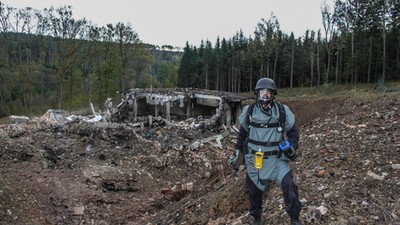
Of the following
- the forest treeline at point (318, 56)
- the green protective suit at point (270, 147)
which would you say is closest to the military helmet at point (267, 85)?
the green protective suit at point (270, 147)

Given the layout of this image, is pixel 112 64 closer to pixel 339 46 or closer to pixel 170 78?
pixel 339 46

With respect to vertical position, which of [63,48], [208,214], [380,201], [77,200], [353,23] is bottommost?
[77,200]

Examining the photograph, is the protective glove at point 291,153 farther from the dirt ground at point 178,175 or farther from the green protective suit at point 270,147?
the dirt ground at point 178,175

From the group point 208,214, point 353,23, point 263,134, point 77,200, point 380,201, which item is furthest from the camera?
point 353,23

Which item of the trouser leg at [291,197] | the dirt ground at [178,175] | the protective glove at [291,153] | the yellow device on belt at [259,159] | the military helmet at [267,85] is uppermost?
the military helmet at [267,85]

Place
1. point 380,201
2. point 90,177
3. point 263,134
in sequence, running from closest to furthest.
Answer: point 263,134 < point 380,201 < point 90,177

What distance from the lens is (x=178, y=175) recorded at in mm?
11078

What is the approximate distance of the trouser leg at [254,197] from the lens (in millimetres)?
4168

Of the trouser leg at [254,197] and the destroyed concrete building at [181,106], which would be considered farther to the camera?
the destroyed concrete building at [181,106]

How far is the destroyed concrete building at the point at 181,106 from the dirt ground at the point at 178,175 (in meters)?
1.08

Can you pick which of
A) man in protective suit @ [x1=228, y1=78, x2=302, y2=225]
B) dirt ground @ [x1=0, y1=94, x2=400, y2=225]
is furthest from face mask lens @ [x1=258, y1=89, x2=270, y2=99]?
dirt ground @ [x1=0, y1=94, x2=400, y2=225]

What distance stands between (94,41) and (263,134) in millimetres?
32286

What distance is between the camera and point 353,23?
36.4 meters

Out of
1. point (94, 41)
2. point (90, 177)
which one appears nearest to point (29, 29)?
point (94, 41)
